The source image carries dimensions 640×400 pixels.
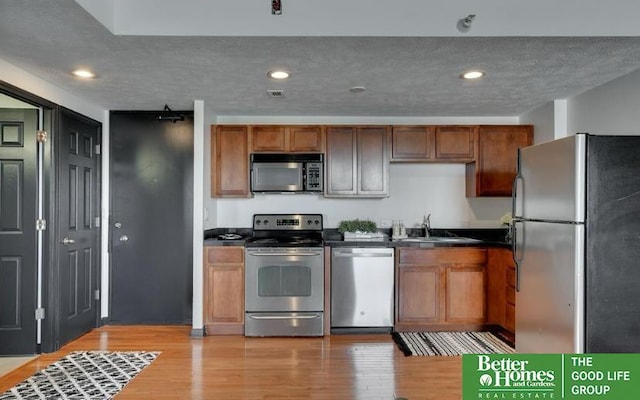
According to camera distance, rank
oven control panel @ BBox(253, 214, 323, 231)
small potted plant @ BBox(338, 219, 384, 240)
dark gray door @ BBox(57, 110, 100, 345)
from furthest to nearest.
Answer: oven control panel @ BBox(253, 214, 323, 231), small potted plant @ BBox(338, 219, 384, 240), dark gray door @ BBox(57, 110, 100, 345)

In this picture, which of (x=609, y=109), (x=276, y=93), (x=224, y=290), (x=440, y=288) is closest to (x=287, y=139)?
(x=276, y=93)

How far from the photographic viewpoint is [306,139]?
4.17m

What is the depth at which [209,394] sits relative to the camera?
104 inches

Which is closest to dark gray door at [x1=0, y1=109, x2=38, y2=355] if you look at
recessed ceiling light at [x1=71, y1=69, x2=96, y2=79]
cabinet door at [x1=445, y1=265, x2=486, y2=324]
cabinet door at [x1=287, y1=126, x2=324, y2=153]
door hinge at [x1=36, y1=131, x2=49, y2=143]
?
door hinge at [x1=36, y1=131, x2=49, y2=143]

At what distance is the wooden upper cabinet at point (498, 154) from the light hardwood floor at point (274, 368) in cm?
185

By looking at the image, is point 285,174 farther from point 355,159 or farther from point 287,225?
point 355,159

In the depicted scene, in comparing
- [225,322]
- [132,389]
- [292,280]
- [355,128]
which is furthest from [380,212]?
[132,389]

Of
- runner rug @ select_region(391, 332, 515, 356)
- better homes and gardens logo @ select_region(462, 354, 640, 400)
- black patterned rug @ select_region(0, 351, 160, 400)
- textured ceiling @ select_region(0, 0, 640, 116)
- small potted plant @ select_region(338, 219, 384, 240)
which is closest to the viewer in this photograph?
better homes and gardens logo @ select_region(462, 354, 640, 400)

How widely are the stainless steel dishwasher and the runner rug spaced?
325 millimetres

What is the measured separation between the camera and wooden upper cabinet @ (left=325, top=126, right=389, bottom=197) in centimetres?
418

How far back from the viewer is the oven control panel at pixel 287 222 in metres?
4.41

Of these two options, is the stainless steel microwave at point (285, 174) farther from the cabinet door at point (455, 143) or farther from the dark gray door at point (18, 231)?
the dark gray door at point (18, 231)

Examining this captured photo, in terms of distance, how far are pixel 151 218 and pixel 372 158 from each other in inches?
92.8

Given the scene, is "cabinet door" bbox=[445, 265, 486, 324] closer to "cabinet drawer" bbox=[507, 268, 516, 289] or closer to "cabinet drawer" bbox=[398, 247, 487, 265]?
"cabinet drawer" bbox=[398, 247, 487, 265]
